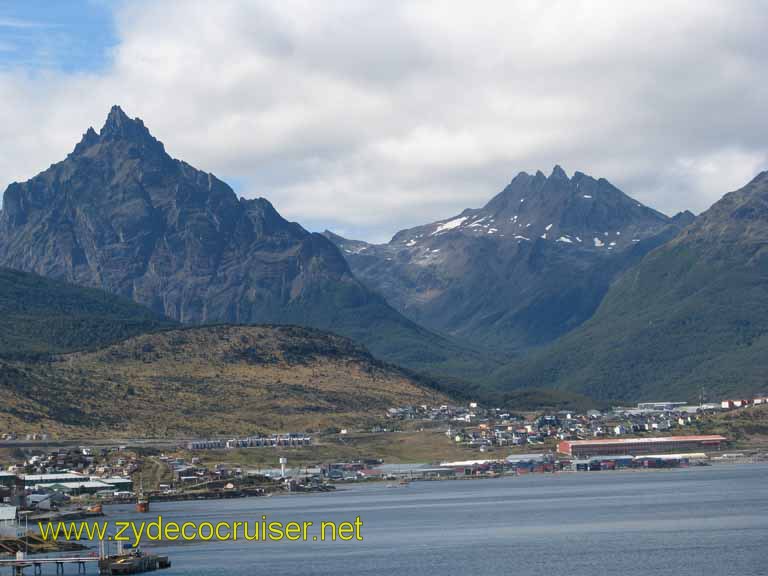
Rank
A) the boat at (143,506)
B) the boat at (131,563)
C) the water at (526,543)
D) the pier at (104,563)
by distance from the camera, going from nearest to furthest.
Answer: the water at (526,543)
the boat at (131,563)
the pier at (104,563)
the boat at (143,506)

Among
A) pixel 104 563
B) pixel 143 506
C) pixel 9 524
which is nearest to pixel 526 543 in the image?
pixel 104 563

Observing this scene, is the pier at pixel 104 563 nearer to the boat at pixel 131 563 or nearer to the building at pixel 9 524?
the boat at pixel 131 563

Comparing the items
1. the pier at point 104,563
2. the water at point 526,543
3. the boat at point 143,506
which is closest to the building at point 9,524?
the water at point 526,543

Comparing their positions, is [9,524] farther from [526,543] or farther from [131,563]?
[526,543]

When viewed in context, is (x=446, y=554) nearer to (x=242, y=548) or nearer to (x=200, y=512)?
(x=242, y=548)

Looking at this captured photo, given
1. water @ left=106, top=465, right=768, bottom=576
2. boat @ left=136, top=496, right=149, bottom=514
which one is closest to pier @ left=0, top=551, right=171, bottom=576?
water @ left=106, top=465, right=768, bottom=576

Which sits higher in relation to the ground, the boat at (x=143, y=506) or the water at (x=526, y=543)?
the boat at (x=143, y=506)

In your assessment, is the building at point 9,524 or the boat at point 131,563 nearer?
the boat at point 131,563

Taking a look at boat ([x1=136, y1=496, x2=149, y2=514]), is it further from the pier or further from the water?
the pier

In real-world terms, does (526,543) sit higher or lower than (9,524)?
lower

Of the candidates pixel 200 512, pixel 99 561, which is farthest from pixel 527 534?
pixel 200 512

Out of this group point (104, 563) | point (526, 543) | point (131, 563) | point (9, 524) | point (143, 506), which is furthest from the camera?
point (143, 506)
